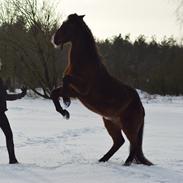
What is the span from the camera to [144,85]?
157 feet

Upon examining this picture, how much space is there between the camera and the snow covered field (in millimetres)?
6301

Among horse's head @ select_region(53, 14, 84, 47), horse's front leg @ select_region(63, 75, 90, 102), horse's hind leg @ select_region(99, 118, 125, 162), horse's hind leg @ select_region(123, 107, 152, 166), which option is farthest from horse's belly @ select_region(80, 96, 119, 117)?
horse's head @ select_region(53, 14, 84, 47)

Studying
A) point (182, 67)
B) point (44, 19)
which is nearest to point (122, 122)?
point (44, 19)

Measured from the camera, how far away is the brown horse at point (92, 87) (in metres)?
7.11

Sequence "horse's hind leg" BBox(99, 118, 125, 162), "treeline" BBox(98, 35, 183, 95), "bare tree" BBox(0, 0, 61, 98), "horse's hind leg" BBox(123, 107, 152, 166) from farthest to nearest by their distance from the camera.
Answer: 1. "treeline" BBox(98, 35, 183, 95)
2. "bare tree" BBox(0, 0, 61, 98)
3. "horse's hind leg" BBox(99, 118, 125, 162)
4. "horse's hind leg" BBox(123, 107, 152, 166)

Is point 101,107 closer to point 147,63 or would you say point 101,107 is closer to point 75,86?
point 75,86

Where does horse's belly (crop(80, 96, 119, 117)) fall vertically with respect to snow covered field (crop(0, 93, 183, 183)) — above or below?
above

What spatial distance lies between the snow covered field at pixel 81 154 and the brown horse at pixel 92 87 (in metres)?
0.72

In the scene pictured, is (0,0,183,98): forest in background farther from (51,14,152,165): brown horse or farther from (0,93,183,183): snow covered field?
(51,14,152,165): brown horse

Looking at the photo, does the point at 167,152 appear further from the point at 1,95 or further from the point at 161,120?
the point at 161,120

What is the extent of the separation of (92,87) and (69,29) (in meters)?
0.93

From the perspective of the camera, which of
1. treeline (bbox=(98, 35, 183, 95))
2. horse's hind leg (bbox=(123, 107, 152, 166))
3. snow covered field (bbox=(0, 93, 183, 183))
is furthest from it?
treeline (bbox=(98, 35, 183, 95))

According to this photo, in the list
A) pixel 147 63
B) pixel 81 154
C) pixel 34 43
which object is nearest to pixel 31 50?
pixel 34 43

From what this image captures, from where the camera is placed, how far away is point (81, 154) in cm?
930
